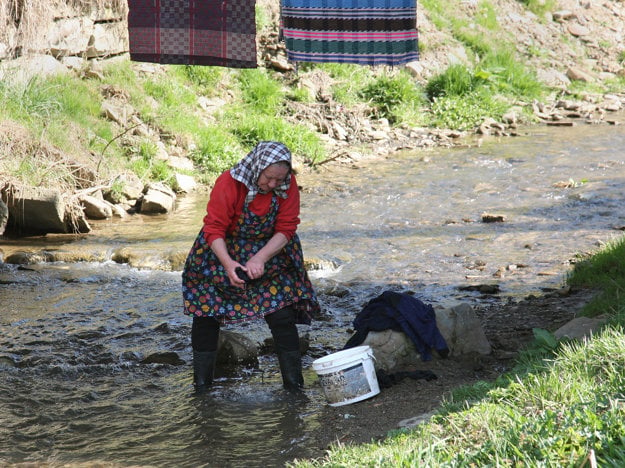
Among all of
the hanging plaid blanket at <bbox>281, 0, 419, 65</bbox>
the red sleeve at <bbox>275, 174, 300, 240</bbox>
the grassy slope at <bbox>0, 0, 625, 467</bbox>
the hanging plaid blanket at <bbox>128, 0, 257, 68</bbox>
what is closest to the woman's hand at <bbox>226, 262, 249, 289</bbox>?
the red sleeve at <bbox>275, 174, 300, 240</bbox>

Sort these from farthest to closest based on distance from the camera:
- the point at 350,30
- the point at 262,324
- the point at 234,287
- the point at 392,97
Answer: the point at 392,97 → the point at 350,30 → the point at 262,324 → the point at 234,287

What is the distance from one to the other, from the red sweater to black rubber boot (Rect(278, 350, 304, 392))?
0.75 metres

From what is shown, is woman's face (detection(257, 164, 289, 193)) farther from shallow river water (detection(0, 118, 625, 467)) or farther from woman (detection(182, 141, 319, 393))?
shallow river water (detection(0, 118, 625, 467))

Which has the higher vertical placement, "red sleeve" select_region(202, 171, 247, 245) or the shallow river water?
"red sleeve" select_region(202, 171, 247, 245)

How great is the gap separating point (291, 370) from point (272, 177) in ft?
4.05

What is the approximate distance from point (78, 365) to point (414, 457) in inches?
122

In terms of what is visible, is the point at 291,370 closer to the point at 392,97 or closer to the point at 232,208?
the point at 232,208

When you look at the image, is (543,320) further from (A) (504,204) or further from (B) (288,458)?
(A) (504,204)

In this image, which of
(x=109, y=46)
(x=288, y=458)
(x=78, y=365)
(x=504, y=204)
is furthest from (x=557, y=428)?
(x=109, y=46)

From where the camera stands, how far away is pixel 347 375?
14.9ft

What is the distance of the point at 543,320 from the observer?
586cm

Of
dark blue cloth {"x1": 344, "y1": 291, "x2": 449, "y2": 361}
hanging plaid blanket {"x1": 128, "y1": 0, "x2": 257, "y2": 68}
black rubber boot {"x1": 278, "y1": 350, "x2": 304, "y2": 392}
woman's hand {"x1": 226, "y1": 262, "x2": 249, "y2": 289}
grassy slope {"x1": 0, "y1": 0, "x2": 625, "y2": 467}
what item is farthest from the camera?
hanging plaid blanket {"x1": 128, "y1": 0, "x2": 257, "y2": 68}

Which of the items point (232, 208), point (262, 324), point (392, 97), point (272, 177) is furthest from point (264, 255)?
point (392, 97)

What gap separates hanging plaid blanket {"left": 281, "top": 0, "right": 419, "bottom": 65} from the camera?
7043 millimetres
